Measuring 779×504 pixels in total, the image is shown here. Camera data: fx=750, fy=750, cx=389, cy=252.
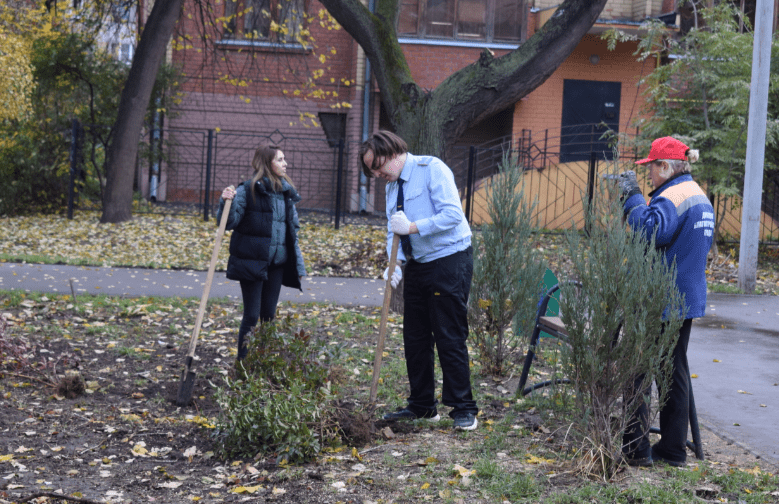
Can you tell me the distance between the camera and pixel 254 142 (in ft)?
61.4

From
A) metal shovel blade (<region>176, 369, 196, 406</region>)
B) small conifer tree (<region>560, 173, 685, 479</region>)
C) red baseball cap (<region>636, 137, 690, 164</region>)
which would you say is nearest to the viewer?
small conifer tree (<region>560, 173, 685, 479</region>)

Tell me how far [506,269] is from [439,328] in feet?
4.34

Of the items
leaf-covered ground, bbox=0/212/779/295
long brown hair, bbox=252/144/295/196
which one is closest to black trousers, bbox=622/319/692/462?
long brown hair, bbox=252/144/295/196

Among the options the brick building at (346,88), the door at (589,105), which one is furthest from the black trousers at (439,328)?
the door at (589,105)

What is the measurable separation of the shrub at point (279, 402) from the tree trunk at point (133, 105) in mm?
9972

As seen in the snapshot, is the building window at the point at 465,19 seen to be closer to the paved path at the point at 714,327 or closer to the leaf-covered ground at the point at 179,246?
the leaf-covered ground at the point at 179,246

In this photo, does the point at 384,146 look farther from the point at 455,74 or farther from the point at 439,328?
the point at 455,74

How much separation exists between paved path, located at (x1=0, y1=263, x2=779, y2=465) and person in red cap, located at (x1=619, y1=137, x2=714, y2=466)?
0.69 meters

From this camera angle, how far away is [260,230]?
544 centimetres

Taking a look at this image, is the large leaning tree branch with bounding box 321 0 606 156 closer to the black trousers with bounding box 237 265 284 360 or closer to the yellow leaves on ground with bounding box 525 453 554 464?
the black trousers with bounding box 237 265 284 360

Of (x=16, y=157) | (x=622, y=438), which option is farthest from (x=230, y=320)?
(x=16, y=157)

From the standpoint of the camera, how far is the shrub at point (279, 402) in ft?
12.9

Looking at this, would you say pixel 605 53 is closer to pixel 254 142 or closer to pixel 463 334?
pixel 254 142

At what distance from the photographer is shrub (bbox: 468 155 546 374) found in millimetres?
5582
